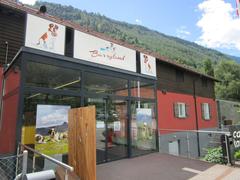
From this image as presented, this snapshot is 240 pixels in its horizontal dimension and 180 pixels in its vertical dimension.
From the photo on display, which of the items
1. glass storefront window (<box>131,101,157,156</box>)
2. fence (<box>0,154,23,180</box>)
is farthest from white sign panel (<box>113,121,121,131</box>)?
fence (<box>0,154,23,180</box>)

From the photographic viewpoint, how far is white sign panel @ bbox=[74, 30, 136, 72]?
19.3 ft

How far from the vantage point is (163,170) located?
5.27 m

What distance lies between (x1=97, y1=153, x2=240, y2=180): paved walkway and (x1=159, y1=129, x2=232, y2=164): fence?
669 millimetres

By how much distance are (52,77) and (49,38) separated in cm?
102

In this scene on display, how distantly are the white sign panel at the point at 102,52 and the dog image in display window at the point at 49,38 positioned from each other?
642 millimetres

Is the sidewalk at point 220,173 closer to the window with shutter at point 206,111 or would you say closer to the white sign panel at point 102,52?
the white sign panel at point 102,52

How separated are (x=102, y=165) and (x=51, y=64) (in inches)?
124

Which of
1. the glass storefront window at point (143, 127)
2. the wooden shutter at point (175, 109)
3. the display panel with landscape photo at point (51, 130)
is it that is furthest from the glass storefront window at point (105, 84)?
the wooden shutter at point (175, 109)

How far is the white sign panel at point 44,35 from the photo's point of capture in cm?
483

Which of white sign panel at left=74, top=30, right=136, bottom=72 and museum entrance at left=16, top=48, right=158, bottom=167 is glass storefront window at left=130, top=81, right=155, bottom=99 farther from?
white sign panel at left=74, top=30, right=136, bottom=72

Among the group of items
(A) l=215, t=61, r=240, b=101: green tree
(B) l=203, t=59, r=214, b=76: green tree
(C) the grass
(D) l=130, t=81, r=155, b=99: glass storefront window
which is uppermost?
(B) l=203, t=59, r=214, b=76: green tree

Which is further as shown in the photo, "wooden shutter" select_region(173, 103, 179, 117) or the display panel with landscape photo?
"wooden shutter" select_region(173, 103, 179, 117)

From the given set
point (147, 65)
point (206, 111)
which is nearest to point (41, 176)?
point (147, 65)

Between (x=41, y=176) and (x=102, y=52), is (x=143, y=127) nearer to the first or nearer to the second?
(x=102, y=52)
